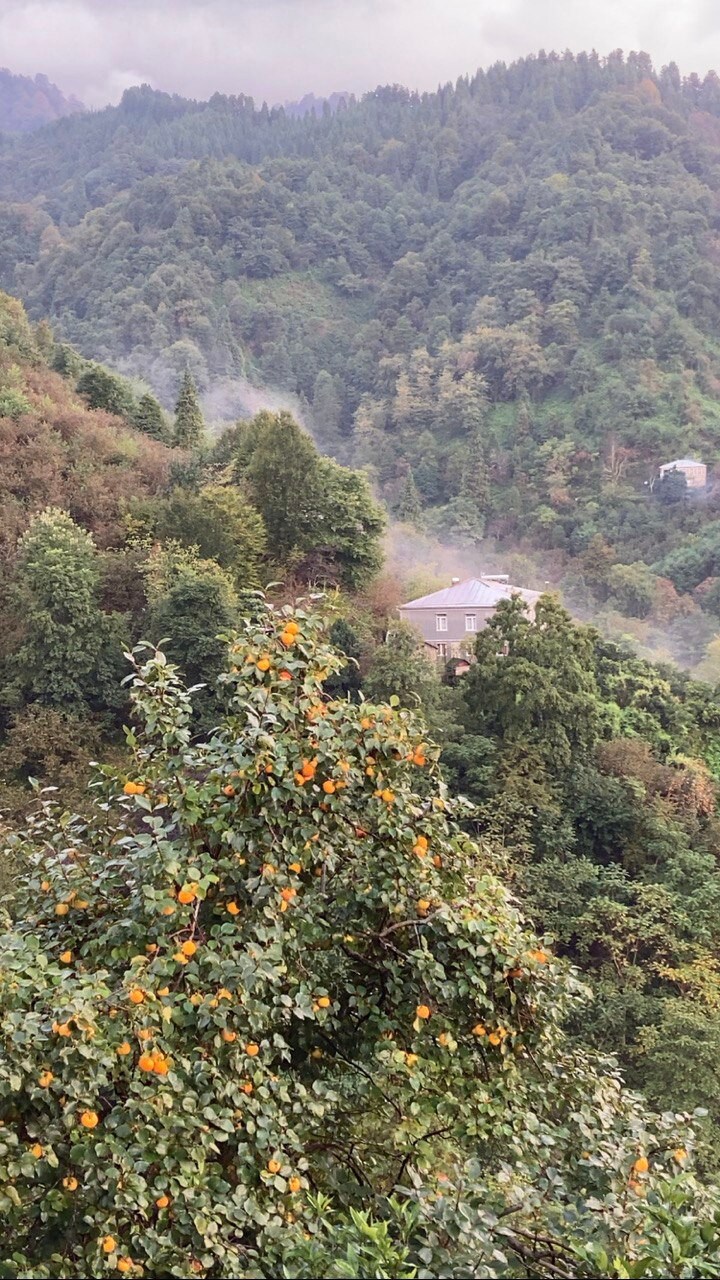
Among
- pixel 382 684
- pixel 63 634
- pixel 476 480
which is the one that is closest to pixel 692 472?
pixel 476 480

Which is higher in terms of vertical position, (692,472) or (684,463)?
(684,463)

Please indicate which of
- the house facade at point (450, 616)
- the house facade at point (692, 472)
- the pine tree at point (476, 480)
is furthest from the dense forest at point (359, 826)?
the house facade at point (450, 616)

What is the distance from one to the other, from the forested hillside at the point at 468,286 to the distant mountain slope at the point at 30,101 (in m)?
26.6

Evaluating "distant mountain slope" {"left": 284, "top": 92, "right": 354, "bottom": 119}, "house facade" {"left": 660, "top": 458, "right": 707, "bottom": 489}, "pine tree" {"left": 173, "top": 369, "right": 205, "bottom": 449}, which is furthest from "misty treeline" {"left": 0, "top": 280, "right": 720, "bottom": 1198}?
"distant mountain slope" {"left": 284, "top": 92, "right": 354, "bottom": 119}

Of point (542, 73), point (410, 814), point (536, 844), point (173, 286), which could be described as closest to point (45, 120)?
point (542, 73)

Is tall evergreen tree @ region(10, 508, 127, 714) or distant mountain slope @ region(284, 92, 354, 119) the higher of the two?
distant mountain slope @ region(284, 92, 354, 119)

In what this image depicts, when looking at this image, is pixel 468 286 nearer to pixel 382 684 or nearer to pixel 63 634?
pixel 63 634

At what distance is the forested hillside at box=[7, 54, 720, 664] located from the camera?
4709cm

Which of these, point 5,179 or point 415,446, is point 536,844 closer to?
point 415,446

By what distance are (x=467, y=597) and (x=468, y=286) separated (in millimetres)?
48338

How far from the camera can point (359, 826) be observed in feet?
8.62

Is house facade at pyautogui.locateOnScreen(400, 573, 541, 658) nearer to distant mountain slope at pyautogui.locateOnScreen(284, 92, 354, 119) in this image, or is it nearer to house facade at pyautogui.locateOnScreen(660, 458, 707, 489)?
house facade at pyautogui.locateOnScreen(660, 458, 707, 489)

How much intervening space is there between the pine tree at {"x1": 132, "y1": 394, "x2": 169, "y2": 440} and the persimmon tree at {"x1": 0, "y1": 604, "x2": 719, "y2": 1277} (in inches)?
869

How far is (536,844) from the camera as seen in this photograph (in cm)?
1492
